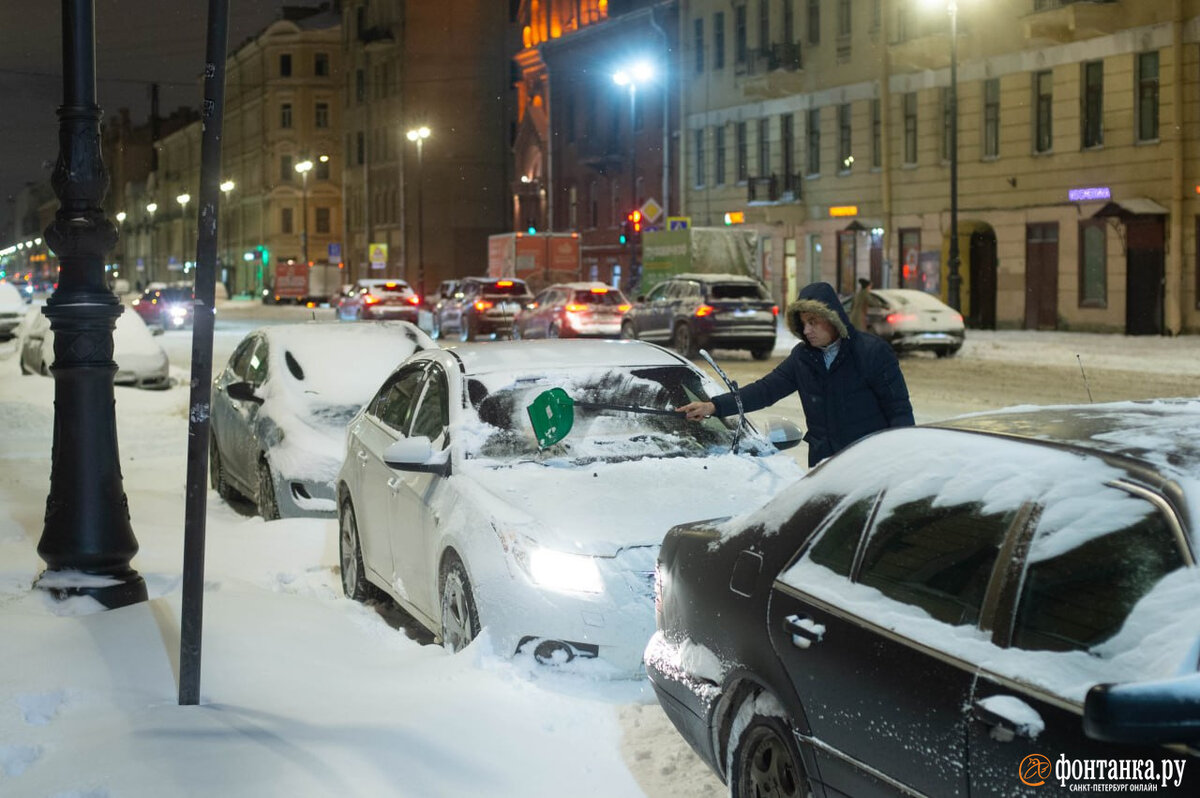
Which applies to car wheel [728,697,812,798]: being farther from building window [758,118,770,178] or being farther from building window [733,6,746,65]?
building window [733,6,746,65]

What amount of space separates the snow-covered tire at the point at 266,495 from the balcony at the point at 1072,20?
107ft

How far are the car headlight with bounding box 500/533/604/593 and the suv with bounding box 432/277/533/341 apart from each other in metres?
35.5

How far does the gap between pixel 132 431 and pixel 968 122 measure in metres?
31.5

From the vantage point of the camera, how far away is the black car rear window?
31.8m

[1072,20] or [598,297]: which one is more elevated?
[1072,20]

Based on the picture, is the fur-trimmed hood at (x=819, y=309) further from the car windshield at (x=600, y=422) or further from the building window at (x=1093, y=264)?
the building window at (x=1093, y=264)

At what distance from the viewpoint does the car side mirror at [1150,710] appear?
2.94 metres

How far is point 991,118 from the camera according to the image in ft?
143

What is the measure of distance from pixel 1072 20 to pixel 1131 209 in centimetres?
514

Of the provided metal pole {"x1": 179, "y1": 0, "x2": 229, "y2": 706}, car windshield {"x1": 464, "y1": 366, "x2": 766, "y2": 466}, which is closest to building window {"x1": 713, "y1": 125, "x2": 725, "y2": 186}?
car windshield {"x1": 464, "y1": 366, "x2": 766, "y2": 466}

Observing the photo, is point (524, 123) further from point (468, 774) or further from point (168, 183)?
point (168, 183)

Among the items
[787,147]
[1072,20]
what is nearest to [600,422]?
[1072,20]

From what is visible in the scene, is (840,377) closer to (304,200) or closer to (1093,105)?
(1093,105)

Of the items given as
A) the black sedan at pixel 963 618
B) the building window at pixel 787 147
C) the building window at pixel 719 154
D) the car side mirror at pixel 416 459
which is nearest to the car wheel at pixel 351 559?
the car side mirror at pixel 416 459
